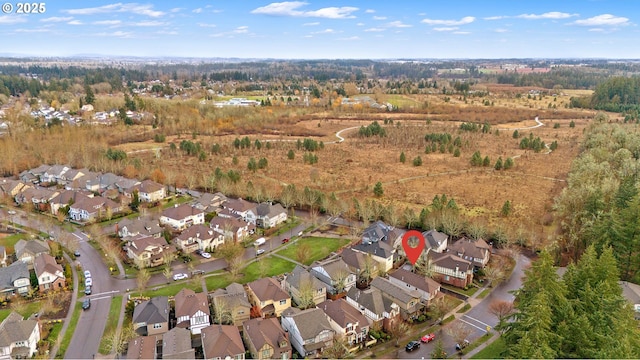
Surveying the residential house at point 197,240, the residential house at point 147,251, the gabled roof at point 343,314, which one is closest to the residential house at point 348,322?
the gabled roof at point 343,314

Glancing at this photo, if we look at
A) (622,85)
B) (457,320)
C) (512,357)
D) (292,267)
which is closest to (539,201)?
(457,320)

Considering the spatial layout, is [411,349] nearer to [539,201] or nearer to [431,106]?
[539,201]

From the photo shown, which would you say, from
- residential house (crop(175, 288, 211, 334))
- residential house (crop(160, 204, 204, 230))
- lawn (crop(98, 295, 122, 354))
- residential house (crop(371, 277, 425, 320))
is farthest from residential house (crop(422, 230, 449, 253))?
lawn (crop(98, 295, 122, 354))

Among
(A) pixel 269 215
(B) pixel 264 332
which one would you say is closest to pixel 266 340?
(B) pixel 264 332

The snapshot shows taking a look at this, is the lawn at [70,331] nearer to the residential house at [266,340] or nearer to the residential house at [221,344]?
the residential house at [221,344]

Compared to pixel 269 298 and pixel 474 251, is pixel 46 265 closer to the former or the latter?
pixel 269 298
